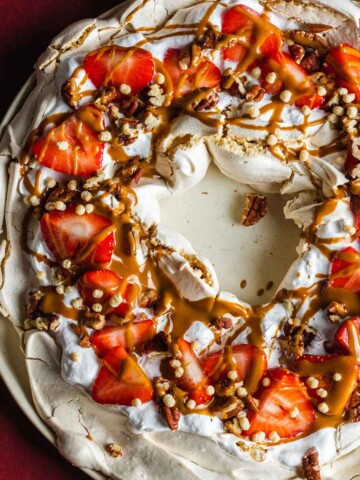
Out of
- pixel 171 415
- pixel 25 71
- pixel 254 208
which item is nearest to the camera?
pixel 171 415

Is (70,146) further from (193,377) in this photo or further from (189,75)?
(193,377)

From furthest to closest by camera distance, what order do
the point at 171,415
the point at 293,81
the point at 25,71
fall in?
the point at 25,71, the point at 293,81, the point at 171,415

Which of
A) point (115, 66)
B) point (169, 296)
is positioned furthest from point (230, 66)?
point (169, 296)

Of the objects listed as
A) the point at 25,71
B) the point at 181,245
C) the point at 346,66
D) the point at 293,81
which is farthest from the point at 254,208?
the point at 25,71

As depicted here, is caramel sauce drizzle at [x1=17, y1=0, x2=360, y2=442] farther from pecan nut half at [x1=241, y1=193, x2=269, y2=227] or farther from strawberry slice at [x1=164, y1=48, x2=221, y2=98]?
pecan nut half at [x1=241, y1=193, x2=269, y2=227]

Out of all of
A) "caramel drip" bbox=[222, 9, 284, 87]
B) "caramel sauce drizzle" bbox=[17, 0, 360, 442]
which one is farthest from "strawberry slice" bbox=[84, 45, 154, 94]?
"caramel drip" bbox=[222, 9, 284, 87]

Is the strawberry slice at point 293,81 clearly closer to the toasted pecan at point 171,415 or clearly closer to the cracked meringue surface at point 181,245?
the cracked meringue surface at point 181,245

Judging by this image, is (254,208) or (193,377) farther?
(254,208)
